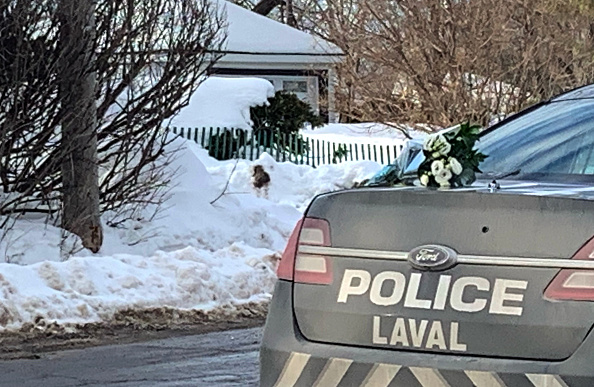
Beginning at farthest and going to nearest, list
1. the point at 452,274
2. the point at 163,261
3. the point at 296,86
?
1. the point at 296,86
2. the point at 163,261
3. the point at 452,274

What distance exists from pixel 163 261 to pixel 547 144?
211 inches

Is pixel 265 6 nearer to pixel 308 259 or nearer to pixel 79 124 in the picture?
pixel 79 124

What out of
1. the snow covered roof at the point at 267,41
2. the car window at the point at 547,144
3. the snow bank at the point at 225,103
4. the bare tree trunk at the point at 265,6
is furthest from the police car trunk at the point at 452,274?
the bare tree trunk at the point at 265,6

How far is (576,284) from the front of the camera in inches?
132

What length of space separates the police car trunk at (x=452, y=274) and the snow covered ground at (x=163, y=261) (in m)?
4.60

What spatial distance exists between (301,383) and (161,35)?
7.60 metres

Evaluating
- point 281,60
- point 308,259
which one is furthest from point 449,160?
point 281,60

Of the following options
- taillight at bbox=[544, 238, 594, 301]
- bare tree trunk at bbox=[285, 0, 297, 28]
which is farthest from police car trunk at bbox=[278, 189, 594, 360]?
bare tree trunk at bbox=[285, 0, 297, 28]

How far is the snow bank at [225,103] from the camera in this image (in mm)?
21250

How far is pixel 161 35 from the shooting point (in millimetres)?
10844

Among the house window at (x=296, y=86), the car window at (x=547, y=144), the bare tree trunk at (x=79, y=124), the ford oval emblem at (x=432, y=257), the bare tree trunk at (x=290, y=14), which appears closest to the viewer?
the ford oval emblem at (x=432, y=257)

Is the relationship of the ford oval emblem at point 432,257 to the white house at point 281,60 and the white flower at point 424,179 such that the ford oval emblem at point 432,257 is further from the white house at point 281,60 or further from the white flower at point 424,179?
the white house at point 281,60

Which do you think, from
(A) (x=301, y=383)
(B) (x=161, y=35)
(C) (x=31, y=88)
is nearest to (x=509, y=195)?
(A) (x=301, y=383)

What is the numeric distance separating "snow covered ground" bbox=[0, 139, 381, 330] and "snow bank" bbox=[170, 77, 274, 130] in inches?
315
